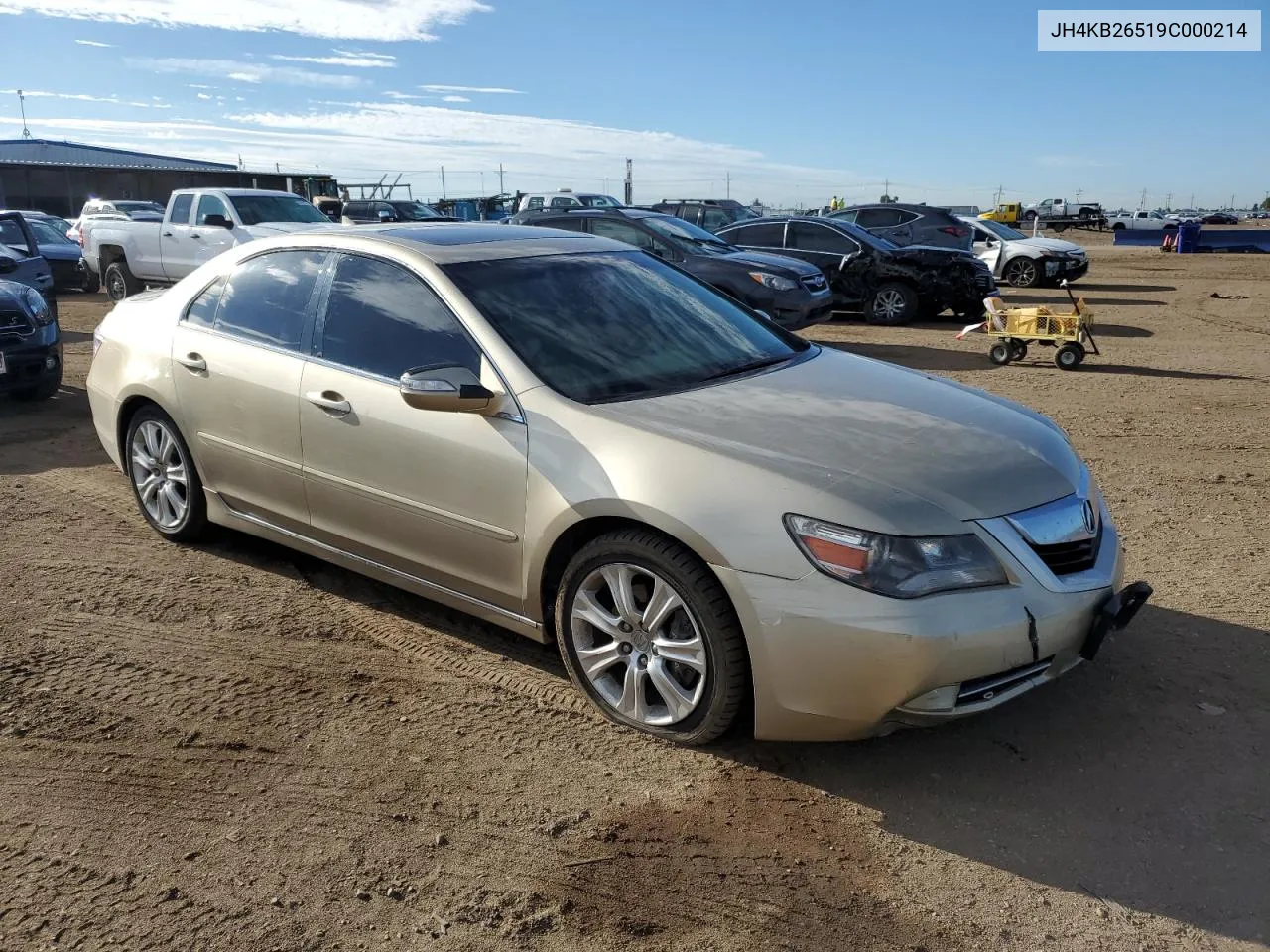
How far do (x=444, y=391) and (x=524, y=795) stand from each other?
1.34 metres

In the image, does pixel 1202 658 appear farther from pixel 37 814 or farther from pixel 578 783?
pixel 37 814

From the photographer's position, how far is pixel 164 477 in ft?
17.0

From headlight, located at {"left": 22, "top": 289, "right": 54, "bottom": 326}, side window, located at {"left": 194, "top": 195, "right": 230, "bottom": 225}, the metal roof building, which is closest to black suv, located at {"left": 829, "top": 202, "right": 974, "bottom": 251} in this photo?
side window, located at {"left": 194, "top": 195, "right": 230, "bottom": 225}

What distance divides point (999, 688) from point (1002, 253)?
62.8 ft

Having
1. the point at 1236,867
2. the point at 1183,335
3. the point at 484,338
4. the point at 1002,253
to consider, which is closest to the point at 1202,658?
the point at 1236,867

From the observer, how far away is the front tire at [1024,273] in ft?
67.2

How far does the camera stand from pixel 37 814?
3.07 metres

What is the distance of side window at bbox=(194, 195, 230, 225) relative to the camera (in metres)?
15.4

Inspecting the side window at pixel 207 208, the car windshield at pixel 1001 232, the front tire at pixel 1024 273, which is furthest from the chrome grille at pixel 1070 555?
the car windshield at pixel 1001 232

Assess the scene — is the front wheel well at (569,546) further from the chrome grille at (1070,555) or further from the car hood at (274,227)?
the car hood at (274,227)

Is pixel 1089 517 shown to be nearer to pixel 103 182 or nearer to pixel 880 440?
pixel 880 440

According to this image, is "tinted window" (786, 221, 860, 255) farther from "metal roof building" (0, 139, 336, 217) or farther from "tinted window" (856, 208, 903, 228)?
"metal roof building" (0, 139, 336, 217)

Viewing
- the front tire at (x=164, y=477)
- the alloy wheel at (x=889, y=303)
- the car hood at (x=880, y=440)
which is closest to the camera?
the car hood at (x=880, y=440)

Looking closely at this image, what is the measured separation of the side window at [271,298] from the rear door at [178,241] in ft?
39.9
